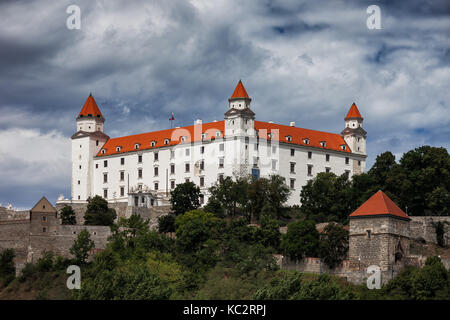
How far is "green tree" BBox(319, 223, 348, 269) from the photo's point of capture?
68500mm

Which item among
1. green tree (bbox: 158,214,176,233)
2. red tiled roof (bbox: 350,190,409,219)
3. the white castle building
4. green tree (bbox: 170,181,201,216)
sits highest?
the white castle building

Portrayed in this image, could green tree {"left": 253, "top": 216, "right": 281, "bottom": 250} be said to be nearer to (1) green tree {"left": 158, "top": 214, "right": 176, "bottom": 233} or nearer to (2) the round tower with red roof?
(2) the round tower with red roof

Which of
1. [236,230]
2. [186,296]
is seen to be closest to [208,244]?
[236,230]

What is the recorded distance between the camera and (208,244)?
243 ft

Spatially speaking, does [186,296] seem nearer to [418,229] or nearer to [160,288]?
[160,288]

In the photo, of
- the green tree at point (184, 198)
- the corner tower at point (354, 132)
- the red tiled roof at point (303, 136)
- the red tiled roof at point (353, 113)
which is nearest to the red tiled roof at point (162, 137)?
the red tiled roof at point (303, 136)

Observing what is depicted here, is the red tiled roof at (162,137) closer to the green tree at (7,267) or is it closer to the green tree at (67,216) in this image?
the green tree at (67,216)

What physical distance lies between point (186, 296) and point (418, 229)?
2173 centimetres

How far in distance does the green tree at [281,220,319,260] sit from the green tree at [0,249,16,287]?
23560 mm

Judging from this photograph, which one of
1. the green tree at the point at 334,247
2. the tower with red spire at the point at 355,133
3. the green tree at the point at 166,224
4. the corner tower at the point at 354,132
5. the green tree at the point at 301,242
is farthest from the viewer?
the corner tower at the point at 354,132

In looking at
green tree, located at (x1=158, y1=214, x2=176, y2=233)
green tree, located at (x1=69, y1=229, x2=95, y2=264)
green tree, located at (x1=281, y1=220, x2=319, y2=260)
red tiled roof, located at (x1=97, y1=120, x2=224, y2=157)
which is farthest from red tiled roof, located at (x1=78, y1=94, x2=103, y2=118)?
green tree, located at (x1=281, y1=220, x2=319, y2=260)

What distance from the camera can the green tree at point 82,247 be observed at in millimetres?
78062

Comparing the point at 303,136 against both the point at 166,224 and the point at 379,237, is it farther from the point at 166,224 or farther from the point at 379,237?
the point at 379,237

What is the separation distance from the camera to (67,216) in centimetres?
8900
